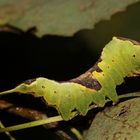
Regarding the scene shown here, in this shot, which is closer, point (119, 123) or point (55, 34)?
point (119, 123)

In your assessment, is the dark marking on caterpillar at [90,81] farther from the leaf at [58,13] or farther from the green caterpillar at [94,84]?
the leaf at [58,13]

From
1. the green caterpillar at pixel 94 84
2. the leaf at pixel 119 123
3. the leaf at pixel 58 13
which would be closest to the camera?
the leaf at pixel 119 123

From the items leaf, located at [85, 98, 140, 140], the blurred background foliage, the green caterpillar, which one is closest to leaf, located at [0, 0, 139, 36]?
the blurred background foliage

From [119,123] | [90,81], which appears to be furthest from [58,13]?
[119,123]

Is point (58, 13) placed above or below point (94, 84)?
above

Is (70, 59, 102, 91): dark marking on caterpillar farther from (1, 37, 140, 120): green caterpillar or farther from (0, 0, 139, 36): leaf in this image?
(0, 0, 139, 36): leaf

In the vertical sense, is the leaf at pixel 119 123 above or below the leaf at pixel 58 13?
below

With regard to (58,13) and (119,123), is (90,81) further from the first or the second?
(58,13)

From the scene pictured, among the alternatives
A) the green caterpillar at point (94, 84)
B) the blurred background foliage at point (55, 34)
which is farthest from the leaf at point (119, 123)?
the blurred background foliage at point (55, 34)
